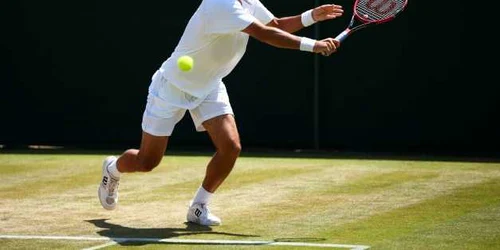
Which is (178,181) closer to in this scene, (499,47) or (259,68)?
(259,68)

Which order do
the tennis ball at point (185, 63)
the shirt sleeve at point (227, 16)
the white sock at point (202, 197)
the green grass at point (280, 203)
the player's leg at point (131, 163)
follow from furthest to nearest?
1. the player's leg at point (131, 163)
2. the white sock at point (202, 197)
3. the tennis ball at point (185, 63)
4. the shirt sleeve at point (227, 16)
5. the green grass at point (280, 203)

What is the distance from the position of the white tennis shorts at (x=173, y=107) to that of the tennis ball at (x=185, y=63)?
0.91 feet

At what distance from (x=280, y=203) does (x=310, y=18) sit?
162 cm

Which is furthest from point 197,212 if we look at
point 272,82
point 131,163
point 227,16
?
point 272,82

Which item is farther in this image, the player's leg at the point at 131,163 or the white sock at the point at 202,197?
the player's leg at the point at 131,163

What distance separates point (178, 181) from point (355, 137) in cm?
412

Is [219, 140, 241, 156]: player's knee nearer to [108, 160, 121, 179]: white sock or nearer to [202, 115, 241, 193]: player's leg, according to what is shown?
[202, 115, 241, 193]: player's leg

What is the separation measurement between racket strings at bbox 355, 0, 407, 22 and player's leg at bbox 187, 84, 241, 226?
1.44 meters

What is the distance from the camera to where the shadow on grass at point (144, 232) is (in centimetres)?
704

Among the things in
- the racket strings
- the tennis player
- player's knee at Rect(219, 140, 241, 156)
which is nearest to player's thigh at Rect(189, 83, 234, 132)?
the tennis player

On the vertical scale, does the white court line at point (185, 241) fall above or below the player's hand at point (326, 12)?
below

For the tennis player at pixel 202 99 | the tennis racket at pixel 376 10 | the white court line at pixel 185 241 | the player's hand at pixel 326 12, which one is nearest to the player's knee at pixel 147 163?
the tennis player at pixel 202 99

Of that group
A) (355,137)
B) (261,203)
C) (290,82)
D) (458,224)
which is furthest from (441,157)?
(458,224)

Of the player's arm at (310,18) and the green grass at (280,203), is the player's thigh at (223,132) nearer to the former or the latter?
the green grass at (280,203)
